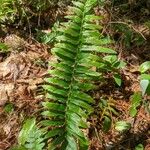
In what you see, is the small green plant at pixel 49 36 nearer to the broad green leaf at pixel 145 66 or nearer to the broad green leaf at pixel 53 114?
the broad green leaf at pixel 145 66

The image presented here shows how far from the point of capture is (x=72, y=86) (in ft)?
8.60

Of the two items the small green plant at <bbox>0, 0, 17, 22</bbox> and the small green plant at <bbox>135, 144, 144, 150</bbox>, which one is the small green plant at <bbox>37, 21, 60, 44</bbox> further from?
the small green plant at <bbox>135, 144, 144, 150</bbox>

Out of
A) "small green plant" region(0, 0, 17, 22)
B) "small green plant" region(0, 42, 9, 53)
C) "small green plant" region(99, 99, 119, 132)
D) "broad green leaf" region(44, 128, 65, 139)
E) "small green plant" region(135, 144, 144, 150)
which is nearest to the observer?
"broad green leaf" region(44, 128, 65, 139)

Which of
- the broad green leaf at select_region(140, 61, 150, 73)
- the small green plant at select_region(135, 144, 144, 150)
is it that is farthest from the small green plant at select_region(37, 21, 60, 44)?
the small green plant at select_region(135, 144, 144, 150)

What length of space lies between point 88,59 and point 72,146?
613 mm

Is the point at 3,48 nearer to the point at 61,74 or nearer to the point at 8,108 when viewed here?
the point at 8,108

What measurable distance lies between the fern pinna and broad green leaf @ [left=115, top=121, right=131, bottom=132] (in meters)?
0.35

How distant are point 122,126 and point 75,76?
55 cm

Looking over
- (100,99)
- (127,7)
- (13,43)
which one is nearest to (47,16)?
(13,43)

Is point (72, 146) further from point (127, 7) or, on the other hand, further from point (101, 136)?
point (127, 7)

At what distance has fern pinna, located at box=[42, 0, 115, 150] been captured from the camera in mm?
2531

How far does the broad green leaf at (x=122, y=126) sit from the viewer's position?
2.84 metres

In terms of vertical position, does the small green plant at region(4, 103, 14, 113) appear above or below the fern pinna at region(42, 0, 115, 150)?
below

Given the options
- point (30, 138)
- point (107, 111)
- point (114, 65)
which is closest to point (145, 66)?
point (114, 65)
